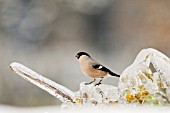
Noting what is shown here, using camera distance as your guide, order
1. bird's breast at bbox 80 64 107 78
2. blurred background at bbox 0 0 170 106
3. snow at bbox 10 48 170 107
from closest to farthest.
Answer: snow at bbox 10 48 170 107, bird's breast at bbox 80 64 107 78, blurred background at bbox 0 0 170 106

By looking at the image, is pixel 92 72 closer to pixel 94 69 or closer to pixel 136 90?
pixel 94 69

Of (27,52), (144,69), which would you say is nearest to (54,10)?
(27,52)

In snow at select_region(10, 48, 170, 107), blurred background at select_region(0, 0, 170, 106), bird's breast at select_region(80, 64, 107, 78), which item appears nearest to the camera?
snow at select_region(10, 48, 170, 107)

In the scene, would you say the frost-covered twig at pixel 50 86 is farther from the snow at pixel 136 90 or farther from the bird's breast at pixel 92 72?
the bird's breast at pixel 92 72

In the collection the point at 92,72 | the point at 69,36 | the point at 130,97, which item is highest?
the point at 69,36

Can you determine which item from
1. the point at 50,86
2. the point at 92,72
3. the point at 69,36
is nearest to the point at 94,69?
the point at 92,72

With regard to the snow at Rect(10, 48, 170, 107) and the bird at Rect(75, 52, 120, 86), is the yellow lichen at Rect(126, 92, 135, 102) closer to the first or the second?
the snow at Rect(10, 48, 170, 107)

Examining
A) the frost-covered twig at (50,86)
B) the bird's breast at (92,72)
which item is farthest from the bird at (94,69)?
the frost-covered twig at (50,86)

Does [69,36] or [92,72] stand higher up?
[69,36]

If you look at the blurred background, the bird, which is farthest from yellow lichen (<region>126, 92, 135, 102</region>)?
the blurred background

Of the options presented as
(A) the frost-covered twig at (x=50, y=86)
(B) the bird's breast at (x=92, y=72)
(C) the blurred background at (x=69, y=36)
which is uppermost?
(C) the blurred background at (x=69, y=36)
